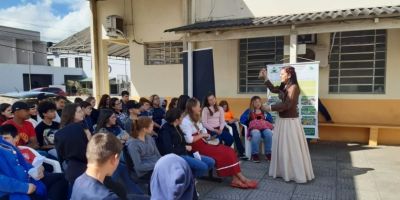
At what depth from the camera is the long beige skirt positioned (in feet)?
16.3

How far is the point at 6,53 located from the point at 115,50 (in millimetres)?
27050

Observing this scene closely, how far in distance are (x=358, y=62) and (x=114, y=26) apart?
6741 millimetres

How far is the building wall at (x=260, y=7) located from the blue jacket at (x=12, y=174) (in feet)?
22.3

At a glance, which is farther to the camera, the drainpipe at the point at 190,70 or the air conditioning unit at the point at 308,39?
the air conditioning unit at the point at 308,39

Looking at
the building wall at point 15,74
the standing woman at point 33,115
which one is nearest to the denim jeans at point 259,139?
the standing woman at point 33,115

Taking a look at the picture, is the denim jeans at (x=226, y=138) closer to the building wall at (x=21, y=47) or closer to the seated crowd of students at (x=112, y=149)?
the seated crowd of students at (x=112, y=149)

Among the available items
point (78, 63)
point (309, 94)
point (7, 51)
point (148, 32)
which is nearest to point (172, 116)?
point (309, 94)

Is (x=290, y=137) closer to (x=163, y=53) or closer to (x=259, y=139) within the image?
(x=259, y=139)

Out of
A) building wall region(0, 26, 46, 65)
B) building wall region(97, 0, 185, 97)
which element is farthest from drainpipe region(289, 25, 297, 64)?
building wall region(0, 26, 46, 65)

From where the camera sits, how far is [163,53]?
990cm

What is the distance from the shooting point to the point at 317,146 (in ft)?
25.1

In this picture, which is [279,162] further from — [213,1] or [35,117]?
[213,1]

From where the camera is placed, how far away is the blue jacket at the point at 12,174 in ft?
9.07

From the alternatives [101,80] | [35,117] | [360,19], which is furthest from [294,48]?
[101,80]
